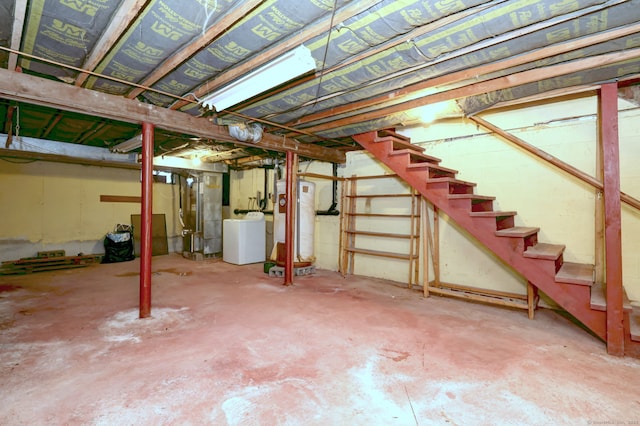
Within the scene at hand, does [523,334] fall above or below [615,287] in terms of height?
below

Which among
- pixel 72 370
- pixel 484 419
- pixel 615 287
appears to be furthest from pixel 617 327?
pixel 72 370

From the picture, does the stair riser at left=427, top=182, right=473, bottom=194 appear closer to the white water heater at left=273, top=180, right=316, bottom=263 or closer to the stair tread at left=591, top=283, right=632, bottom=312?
the stair tread at left=591, top=283, right=632, bottom=312

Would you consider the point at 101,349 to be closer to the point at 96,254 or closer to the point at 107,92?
the point at 107,92

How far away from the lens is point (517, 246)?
283cm

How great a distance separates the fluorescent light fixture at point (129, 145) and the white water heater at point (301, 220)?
223 cm

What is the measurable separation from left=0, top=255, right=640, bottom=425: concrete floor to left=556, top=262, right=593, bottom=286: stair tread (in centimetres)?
55

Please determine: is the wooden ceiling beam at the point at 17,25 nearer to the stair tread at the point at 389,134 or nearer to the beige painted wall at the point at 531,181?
the stair tread at the point at 389,134

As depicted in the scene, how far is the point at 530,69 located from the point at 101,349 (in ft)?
14.0

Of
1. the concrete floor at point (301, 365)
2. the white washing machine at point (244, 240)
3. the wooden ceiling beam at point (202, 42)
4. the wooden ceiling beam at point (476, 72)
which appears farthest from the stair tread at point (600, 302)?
the white washing machine at point (244, 240)

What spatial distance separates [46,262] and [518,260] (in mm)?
7582

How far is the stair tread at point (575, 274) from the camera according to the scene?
2.49m

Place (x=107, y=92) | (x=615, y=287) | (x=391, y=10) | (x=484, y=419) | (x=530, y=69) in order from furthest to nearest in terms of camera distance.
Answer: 1. (x=107, y=92)
2. (x=530, y=69)
3. (x=615, y=287)
4. (x=391, y=10)
5. (x=484, y=419)

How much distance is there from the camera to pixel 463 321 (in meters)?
3.09

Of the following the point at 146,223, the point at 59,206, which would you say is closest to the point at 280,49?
the point at 146,223
